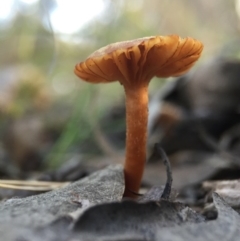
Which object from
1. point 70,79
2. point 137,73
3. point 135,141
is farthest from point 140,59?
point 70,79

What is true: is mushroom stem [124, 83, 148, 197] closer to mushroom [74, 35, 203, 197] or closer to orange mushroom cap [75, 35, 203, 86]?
mushroom [74, 35, 203, 197]

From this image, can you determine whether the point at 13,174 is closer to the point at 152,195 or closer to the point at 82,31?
the point at 152,195

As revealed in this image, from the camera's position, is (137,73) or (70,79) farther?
(70,79)

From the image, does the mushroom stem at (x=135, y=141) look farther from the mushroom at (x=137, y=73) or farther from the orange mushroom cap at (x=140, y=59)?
the orange mushroom cap at (x=140, y=59)

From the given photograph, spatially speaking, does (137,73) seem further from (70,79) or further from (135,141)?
(70,79)

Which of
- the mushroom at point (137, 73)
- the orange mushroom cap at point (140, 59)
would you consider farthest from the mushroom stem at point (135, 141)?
the orange mushroom cap at point (140, 59)

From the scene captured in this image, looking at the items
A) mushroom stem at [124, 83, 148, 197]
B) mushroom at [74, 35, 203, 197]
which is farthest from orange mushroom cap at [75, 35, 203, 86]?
mushroom stem at [124, 83, 148, 197]
